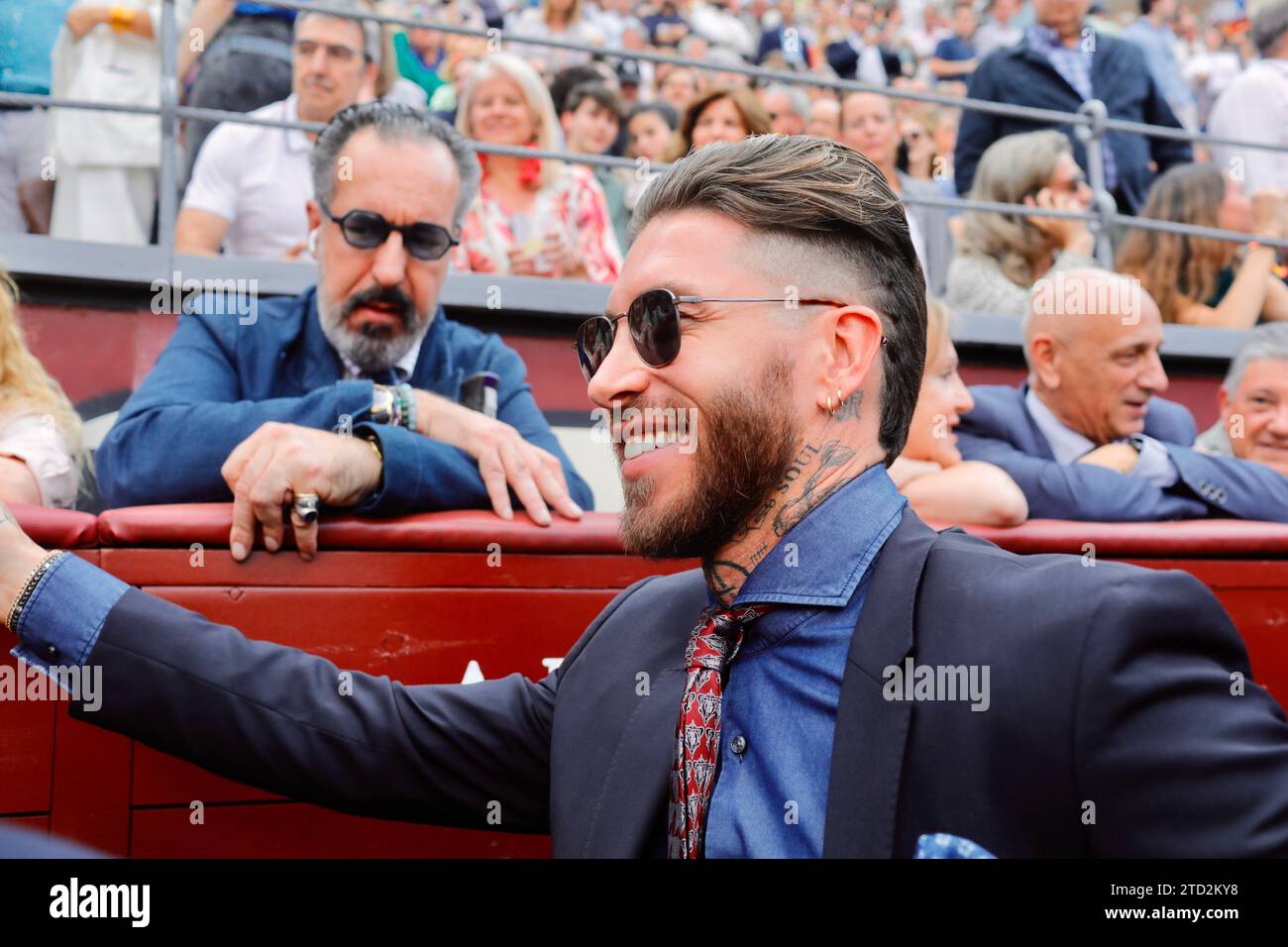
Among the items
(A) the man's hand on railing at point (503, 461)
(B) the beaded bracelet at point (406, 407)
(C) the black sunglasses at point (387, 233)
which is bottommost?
(A) the man's hand on railing at point (503, 461)

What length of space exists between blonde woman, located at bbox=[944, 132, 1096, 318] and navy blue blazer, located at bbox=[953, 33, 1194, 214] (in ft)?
1.31

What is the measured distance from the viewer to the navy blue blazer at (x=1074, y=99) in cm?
650

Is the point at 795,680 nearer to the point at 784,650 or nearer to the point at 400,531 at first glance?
the point at 784,650

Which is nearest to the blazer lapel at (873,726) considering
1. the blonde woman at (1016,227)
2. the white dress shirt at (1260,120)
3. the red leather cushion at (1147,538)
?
the red leather cushion at (1147,538)

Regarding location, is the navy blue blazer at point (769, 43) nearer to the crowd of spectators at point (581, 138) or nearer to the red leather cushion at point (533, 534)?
the crowd of spectators at point (581, 138)

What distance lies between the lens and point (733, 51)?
973 centimetres

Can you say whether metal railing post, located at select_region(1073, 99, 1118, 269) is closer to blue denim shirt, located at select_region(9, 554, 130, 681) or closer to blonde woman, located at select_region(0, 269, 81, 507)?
blonde woman, located at select_region(0, 269, 81, 507)

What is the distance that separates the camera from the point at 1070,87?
667 cm

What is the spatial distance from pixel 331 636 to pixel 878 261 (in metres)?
1.16

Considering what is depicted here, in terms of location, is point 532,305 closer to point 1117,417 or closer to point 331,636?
point 1117,417

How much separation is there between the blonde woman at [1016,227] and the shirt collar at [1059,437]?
6.05 feet

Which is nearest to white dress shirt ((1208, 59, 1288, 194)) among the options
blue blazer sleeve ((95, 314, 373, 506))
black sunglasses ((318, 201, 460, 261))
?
black sunglasses ((318, 201, 460, 261))
